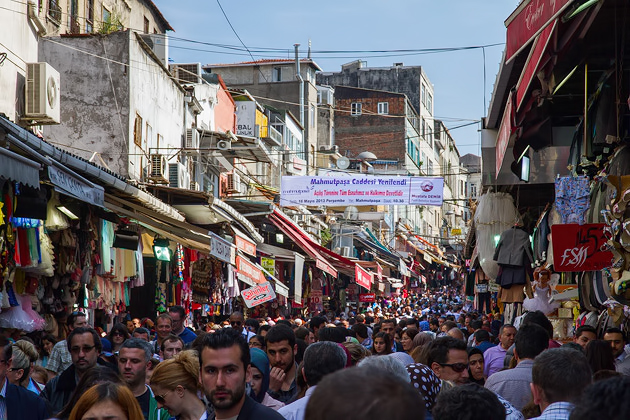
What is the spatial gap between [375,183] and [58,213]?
42.2 ft

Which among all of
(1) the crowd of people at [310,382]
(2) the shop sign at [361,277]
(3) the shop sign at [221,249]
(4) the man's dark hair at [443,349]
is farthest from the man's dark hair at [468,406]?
(2) the shop sign at [361,277]

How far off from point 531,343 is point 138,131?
1588 centimetres

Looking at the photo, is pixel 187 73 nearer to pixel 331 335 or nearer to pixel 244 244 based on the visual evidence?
pixel 244 244

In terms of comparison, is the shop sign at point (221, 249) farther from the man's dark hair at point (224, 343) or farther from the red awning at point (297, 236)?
the man's dark hair at point (224, 343)

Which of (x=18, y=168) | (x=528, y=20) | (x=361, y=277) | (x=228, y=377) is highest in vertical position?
(x=528, y=20)

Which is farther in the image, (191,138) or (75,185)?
(191,138)

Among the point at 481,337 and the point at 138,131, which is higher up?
the point at 138,131

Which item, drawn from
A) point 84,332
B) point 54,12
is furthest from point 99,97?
point 84,332

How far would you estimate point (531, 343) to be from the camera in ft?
22.6

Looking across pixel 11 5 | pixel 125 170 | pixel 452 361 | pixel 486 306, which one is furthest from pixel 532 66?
pixel 486 306

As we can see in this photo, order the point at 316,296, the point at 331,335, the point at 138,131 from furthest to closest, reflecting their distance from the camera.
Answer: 1. the point at 316,296
2. the point at 138,131
3. the point at 331,335

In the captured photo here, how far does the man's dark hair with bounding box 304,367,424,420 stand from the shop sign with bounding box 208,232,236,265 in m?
12.9

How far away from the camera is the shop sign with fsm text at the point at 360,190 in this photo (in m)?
23.2

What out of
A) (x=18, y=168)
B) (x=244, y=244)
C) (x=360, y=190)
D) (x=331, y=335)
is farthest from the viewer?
(x=360, y=190)
